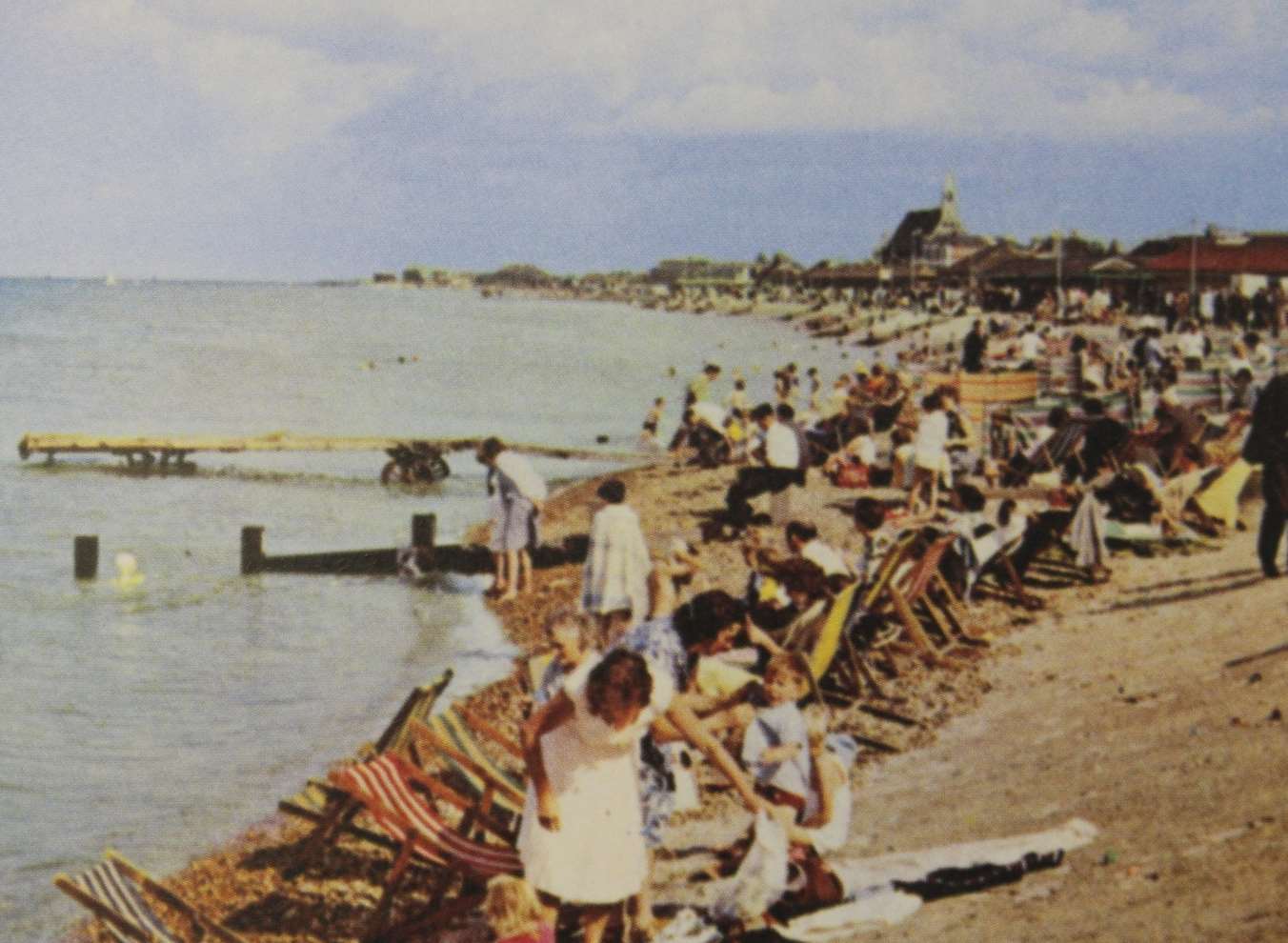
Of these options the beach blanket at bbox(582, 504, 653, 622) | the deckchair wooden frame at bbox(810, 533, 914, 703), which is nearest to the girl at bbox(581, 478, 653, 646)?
the beach blanket at bbox(582, 504, 653, 622)

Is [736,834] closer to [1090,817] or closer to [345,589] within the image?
[1090,817]

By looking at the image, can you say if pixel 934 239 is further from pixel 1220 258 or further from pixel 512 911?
pixel 512 911

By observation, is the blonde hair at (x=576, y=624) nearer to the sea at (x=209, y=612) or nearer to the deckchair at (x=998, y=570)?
the sea at (x=209, y=612)

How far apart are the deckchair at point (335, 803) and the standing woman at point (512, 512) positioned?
19.0 ft

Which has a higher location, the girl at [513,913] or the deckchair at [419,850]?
the girl at [513,913]

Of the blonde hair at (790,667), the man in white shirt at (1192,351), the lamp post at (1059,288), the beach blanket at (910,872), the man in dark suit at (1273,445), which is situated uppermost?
the lamp post at (1059,288)

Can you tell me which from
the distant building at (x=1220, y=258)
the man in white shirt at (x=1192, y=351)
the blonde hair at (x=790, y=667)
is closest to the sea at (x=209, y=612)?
the blonde hair at (x=790, y=667)

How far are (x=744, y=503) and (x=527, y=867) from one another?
11.7m

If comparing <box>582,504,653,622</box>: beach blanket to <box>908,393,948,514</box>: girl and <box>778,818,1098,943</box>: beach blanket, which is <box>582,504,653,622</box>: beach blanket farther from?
<box>908,393,948,514</box>: girl

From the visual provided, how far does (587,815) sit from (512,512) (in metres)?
9.56

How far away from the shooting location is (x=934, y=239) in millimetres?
131750

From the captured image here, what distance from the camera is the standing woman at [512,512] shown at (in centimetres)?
1422

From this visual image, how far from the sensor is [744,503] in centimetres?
1708

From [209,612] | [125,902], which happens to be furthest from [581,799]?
[209,612]
